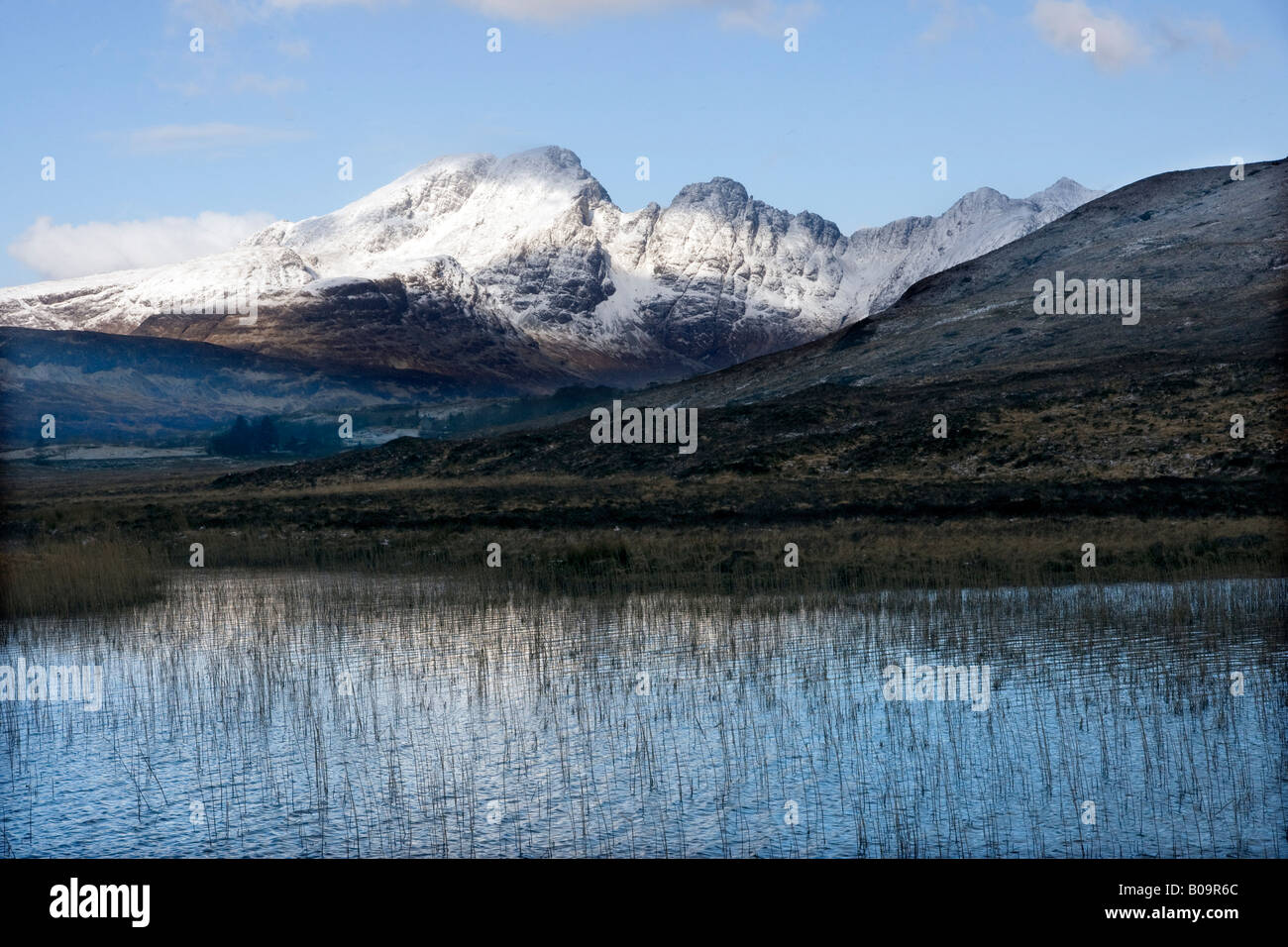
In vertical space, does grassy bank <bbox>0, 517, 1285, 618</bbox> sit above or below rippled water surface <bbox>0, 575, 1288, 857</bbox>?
above

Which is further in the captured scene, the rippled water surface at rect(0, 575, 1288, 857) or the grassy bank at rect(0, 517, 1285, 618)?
the grassy bank at rect(0, 517, 1285, 618)

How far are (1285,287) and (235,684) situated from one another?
256ft

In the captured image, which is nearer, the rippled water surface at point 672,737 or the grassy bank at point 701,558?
the rippled water surface at point 672,737

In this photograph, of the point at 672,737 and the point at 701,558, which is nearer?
the point at 672,737

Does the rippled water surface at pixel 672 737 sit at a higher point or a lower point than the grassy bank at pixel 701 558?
A: lower

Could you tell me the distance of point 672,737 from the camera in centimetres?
1419

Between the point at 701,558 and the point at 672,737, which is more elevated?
the point at 701,558

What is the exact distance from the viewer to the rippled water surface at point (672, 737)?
1122 centimetres

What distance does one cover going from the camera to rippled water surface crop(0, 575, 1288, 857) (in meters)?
11.2
